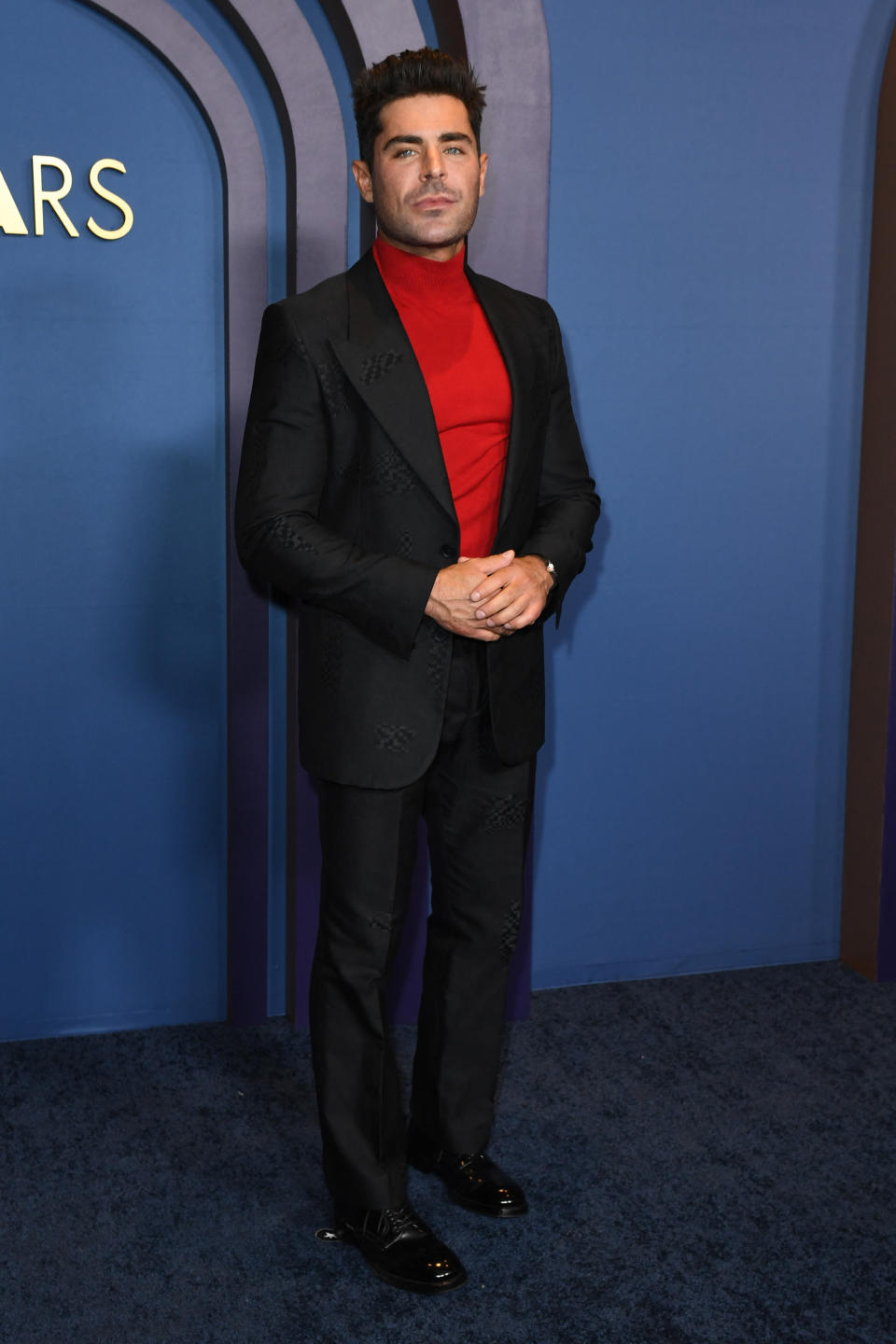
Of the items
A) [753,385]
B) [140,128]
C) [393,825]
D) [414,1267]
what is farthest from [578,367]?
[414,1267]

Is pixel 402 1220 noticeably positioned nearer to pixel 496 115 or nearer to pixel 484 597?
pixel 484 597

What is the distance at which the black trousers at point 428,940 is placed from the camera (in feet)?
6.66

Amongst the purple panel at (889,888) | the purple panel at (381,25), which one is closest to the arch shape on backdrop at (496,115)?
the purple panel at (381,25)

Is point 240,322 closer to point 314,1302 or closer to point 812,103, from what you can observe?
point 812,103

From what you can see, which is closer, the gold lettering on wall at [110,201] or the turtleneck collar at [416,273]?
the turtleneck collar at [416,273]

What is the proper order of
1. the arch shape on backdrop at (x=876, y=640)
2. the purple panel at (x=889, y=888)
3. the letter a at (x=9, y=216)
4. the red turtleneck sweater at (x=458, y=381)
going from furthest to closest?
the purple panel at (x=889, y=888) < the arch shape on backdrop at (x=876, y=640) < the letter a at (x=9, y=216) < the red turtleneck sweater at (x=458, y=381)

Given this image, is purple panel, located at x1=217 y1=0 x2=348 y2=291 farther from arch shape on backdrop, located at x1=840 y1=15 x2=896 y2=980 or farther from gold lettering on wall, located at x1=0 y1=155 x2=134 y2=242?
arch shape on backdrop, located at x1=840 y1=15 x2=896 y2=980

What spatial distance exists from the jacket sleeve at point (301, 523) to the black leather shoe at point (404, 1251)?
889 millimetres

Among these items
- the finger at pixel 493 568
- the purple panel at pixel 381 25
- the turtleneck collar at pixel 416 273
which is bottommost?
the finger at pixel 493 568

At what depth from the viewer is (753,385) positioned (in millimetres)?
3043

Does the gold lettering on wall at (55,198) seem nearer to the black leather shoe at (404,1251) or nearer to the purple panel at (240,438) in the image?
the purple panel at (240,438)

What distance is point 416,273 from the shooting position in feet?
6.65

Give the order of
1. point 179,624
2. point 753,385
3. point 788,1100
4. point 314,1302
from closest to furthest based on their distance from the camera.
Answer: point 314,1302, point 788,1100, point 179,624, point 753,385

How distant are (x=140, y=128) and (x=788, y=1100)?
231 centimetres
